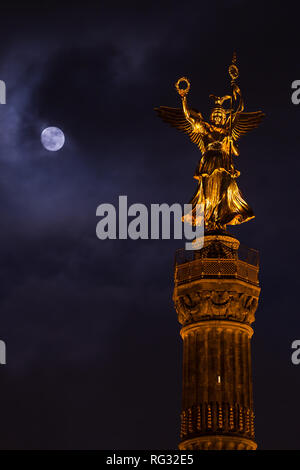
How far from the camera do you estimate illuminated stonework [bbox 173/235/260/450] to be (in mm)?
69000

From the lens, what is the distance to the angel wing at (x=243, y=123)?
78.3m

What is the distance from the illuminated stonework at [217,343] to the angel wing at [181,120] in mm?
7502

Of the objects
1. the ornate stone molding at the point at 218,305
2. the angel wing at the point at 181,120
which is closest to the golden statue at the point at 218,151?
the angel wing at the point at 181,120

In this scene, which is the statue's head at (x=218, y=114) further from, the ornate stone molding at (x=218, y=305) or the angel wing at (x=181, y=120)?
the ornate stone molding at (x=218, y=305)

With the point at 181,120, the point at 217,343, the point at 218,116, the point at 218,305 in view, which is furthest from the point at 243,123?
the point at 217,343

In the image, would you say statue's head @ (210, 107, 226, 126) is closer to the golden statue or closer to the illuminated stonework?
the golden statue

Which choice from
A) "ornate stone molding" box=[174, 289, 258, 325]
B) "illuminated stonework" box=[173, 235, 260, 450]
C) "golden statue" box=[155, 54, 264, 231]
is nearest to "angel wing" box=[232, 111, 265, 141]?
"golden statue" box=[155, 54, 264, 231]

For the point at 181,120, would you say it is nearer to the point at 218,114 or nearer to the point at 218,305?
the point at 218,114

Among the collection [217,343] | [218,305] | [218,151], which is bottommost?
Answer: [217,343]

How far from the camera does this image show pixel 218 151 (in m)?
76.9

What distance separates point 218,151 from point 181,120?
366 cm
